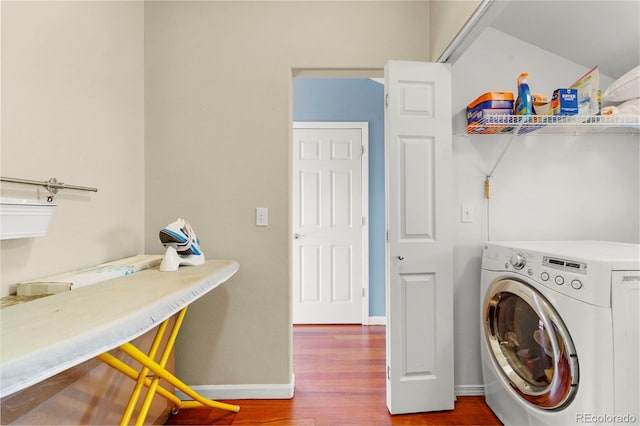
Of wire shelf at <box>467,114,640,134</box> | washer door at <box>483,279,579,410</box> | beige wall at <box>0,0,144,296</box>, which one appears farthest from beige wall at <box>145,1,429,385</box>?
washer door at <box>483,279,579,410</box>

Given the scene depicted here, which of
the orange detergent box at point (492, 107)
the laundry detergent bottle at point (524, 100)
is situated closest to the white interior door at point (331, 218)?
the orange detergent box at point (492, 107)

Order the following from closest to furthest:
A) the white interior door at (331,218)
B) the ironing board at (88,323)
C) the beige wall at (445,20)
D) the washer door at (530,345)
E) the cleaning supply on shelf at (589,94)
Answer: the ironing board at (88,323)
the washer door at (530,345)
the beige wall at (445,20)
the cleaning supply on shelf at (589,94)
the white interior door at (331,218)

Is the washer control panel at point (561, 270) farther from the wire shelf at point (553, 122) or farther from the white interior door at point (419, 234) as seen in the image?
the wire shelf at point (553, 122)

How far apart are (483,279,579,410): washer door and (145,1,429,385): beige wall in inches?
45.6

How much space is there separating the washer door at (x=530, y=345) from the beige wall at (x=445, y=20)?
123 cm

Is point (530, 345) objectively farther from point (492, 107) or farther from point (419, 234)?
point (492, 107)

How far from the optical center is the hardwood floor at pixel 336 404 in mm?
1666

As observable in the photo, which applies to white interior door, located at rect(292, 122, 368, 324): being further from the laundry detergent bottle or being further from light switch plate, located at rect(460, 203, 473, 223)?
the laundry detergent bottle

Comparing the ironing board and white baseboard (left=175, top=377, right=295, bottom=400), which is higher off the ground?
the ironing board

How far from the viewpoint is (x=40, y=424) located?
93cm

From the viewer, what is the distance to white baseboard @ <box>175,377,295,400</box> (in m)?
1.85

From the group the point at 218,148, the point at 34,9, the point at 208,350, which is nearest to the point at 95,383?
the point at 208,350

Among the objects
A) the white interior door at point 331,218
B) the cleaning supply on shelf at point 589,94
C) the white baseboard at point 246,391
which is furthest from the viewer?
the white interior door at point 331,218

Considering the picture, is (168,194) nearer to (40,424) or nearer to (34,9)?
(34,9)
